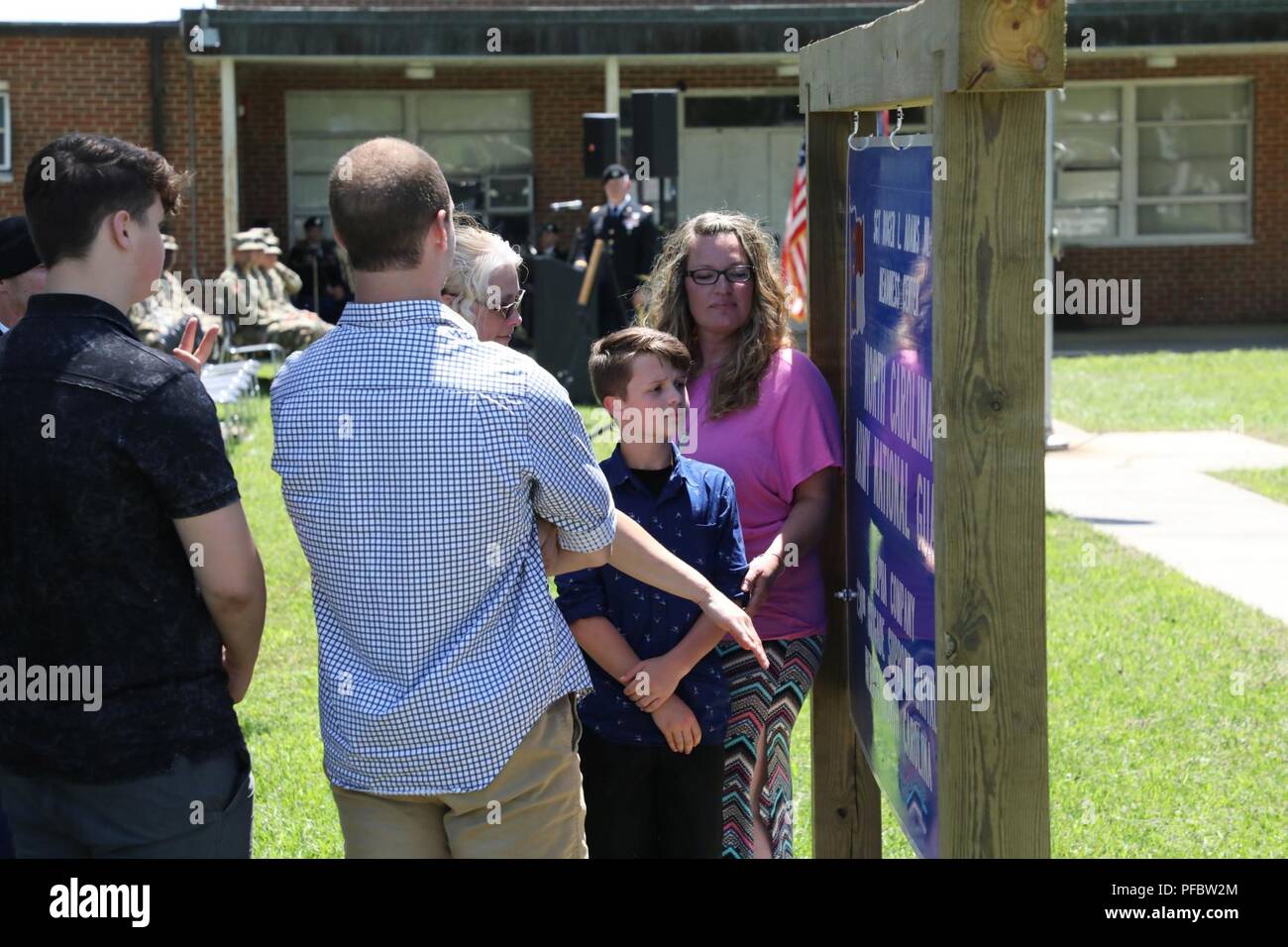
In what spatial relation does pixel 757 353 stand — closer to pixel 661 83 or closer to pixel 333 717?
pixel 333 717

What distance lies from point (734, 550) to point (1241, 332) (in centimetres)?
2012

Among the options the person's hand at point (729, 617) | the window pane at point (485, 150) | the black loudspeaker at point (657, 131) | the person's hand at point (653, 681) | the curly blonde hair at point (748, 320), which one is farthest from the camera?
the window pane at point (485, 150)

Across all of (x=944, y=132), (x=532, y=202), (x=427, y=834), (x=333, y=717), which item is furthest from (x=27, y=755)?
(x=532, y=202)

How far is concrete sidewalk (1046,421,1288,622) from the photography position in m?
8.40

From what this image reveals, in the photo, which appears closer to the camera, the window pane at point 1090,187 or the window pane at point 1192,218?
the window pane at point 1090,187

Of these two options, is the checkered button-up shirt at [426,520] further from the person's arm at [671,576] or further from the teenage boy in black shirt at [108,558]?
the person's arm at [671,576]

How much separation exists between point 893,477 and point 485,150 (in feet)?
67.5

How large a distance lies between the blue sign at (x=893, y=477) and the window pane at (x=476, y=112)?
783 inches

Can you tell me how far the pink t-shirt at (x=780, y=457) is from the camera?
3678mm

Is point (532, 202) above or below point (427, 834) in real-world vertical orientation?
above

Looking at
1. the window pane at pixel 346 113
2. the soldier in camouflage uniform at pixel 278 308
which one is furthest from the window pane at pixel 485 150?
the soldier in camouflage uniform at pixel 278 308
